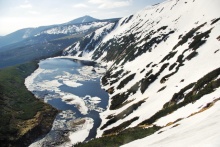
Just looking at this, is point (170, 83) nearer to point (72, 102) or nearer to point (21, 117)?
point (72, 102)

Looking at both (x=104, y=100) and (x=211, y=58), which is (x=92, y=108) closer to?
(x=104, y=100)

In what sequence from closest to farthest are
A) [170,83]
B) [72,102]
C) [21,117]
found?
[170,83]
[21,117]
[72,102]

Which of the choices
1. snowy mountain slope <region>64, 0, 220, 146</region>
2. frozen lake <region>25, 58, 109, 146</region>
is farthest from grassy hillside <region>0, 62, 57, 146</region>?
snowy mountain slope <region>64, 0, 220, 146</region>

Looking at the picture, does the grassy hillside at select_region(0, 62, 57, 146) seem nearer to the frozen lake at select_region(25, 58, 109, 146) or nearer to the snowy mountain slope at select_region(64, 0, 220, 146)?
the frozen lake at select_region(25, 58, 109, 146)

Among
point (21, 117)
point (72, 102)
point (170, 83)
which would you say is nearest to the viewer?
point (170, 83)

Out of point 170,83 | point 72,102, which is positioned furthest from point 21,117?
point 170,83

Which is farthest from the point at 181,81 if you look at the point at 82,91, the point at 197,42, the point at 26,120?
the point at 82,91

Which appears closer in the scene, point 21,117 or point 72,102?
point 21,117

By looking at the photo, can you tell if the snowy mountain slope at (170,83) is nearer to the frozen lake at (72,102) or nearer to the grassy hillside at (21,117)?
the frozen lake at (72,102)

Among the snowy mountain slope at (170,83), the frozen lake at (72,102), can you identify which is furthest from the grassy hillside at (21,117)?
the snowy mountain slope at (170,83)
